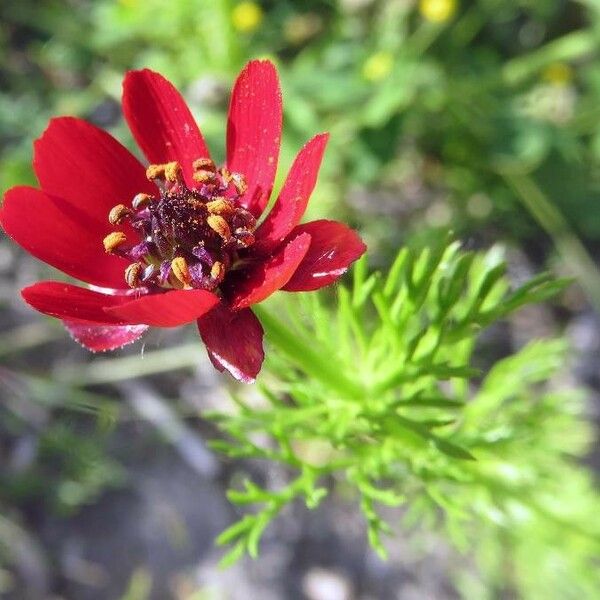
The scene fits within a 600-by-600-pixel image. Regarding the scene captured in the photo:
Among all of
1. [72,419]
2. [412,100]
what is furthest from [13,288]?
[412,100]

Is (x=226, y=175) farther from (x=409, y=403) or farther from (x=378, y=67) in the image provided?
(x=378, y=67)

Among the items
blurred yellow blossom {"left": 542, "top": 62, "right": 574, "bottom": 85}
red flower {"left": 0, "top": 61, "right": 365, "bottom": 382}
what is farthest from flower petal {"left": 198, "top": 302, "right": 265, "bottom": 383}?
blurred yellow blossom {"left": 542, "top": 62, "right": 574, "bottom": 85}

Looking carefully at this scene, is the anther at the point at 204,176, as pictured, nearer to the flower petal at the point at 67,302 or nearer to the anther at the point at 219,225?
the anther at the point at 219,225

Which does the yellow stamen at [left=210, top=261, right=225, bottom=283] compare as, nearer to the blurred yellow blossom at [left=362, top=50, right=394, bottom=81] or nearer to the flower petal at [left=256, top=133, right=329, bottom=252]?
the flower petal at [left=256, top=133, right=329, bottom=252]

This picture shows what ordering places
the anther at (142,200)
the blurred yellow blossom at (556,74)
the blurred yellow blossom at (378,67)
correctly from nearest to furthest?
the anther at (142,200) < the blurred yellow blossom at (378,67) < the blurred yellow blossom at (556,74)

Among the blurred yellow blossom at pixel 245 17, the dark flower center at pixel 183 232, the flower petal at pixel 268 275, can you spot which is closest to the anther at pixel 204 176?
the dark flower center at pixel 183 232

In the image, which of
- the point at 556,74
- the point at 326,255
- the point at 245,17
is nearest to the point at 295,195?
the point at 326,255

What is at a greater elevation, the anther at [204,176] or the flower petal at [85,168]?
the flower petal at [85,168]
